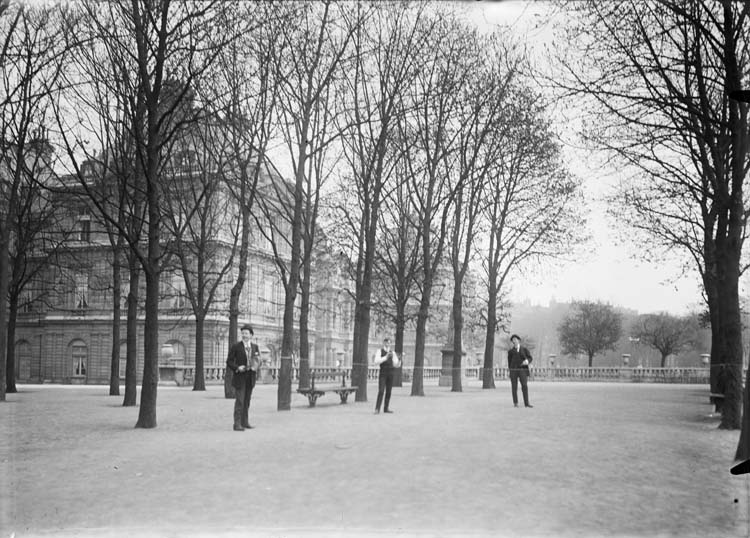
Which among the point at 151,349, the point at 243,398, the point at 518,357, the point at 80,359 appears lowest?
the point at 80,359

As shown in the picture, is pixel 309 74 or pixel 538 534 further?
pixel 309 74

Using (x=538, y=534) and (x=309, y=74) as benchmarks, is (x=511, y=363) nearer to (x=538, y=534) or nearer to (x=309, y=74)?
(x=309, y=74)

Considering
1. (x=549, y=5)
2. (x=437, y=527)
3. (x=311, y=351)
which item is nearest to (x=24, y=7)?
(x=549, y=5)

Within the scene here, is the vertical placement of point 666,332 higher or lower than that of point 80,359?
higher

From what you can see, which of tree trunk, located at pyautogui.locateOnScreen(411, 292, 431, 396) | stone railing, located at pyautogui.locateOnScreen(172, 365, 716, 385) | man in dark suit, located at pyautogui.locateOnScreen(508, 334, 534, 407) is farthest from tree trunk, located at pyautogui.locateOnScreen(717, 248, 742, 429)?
stone railing, located at pyautogui.locateOnScreen(172, 365, 716, 385)

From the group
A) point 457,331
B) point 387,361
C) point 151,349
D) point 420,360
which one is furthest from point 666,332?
point 151,349

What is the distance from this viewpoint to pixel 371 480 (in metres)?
8.69

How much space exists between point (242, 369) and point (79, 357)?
42175 millimetres

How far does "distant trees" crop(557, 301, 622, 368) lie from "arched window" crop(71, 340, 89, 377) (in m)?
33.1

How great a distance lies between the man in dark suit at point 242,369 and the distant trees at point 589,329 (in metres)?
40.5

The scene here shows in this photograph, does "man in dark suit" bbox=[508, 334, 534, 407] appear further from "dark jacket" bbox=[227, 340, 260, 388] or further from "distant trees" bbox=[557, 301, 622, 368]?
"distant trees" bbox=[557, 301, 622, 368]

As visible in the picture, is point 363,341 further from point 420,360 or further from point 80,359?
point 80,359

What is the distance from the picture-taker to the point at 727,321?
47.9ft

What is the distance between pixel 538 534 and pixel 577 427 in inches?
359
